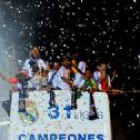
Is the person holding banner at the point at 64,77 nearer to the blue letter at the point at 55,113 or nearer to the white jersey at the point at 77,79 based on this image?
the white jersey at the point at 77,79

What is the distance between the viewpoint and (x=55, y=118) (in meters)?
7.38

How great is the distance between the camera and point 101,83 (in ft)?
28.1

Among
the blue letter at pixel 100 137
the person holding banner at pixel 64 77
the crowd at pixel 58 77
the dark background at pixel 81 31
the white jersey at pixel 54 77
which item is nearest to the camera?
the blue letter at pixel 100 137

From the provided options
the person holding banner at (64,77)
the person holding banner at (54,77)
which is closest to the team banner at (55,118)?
the person holding banner at (64,77)

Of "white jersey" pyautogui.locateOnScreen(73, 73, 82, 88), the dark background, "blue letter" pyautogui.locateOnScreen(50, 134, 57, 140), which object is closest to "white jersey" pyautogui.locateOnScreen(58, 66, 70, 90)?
"white jersey" pyautogui.locateOnScreen(73, 73, 82, 88)

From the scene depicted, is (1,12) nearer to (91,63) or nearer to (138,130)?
(91,63)

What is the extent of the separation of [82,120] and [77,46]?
6948mm

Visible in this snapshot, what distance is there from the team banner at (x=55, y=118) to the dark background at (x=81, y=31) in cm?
497

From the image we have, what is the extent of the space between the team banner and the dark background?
497 cm

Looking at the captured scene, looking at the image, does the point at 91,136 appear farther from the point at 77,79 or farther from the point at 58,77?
the point at 58,77

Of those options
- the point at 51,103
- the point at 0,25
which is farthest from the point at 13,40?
the point at 51,103

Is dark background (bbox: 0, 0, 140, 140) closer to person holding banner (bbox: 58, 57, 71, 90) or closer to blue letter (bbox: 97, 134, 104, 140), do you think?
person holding banner (bbox: 58, 57, 71, 90)

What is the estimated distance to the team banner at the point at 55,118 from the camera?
289 inches

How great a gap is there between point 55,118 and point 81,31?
711 cm
